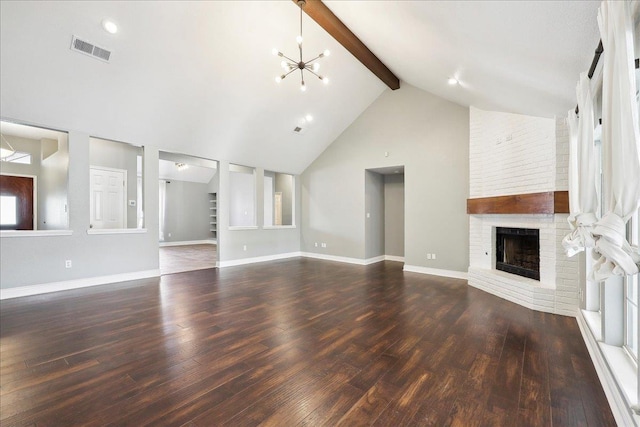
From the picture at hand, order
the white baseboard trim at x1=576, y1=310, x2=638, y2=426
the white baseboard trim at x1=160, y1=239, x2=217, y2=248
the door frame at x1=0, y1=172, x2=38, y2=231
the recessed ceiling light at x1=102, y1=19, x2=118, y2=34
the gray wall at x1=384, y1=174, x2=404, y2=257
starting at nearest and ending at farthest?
1. the white baseboard trim at x1=576, y1=310, x2=638, y2=426
2. the recessed ceiling light at x1=102, y1=19, x2=118, y2=34
3. the door frame at x1=0, y1=172, x2=38, y2=231
4. the gray wall at x1=384, y1=174, x2=404, y2=257
5. the white baseboard trim at x1=160, y1=239, x2=217, y2=248

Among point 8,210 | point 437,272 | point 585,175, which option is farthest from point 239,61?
point 8,210

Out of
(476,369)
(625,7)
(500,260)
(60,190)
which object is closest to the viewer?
(625,7)

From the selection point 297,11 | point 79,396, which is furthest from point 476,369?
point 297,11

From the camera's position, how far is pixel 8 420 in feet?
5.34

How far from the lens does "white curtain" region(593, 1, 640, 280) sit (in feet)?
4.07

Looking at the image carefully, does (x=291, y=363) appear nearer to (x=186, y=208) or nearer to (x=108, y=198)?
(x=108, y=198)

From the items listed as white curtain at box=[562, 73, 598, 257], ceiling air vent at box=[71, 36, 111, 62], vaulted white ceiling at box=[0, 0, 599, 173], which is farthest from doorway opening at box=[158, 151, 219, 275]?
white curtain at box=[562, 73, 598, 257]

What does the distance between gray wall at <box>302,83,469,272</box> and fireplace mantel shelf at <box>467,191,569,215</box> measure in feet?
2.50

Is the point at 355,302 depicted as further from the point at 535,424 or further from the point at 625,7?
the point at 625,7

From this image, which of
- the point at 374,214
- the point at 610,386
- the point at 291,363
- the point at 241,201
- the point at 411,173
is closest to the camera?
the point at 610,386

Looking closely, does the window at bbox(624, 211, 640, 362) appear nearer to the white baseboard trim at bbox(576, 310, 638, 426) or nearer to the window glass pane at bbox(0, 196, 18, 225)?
the white baseboard trim at bbox(576, 310, 638, 426)

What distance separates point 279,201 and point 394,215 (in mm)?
4592

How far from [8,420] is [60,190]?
570 centimetres

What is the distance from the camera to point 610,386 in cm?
183
